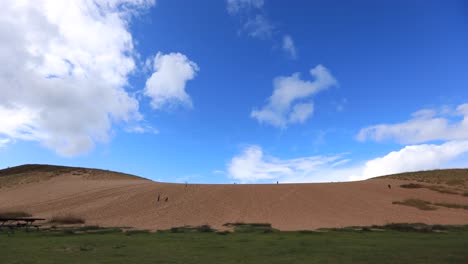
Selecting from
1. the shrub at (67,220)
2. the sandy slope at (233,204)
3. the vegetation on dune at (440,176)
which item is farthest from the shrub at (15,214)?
the vegetation on dune at (440,176)

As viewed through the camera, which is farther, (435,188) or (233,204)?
(435,188)

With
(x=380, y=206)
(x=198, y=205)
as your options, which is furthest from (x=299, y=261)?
(x=380, y=206)

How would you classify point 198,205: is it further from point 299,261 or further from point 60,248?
point 299,261

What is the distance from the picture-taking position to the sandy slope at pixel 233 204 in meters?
31.4

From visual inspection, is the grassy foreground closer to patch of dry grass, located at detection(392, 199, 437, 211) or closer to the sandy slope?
the sandy slope

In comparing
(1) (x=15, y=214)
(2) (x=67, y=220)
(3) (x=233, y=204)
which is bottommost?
(2) (x=67, y=220)

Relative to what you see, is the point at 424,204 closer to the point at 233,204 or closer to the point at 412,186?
the point at 412,186

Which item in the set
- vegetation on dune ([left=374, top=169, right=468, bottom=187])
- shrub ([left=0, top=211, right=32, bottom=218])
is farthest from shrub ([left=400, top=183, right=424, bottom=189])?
shrub ([left=0, top=211, right=32, bottom=218])

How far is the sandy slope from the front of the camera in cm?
3135

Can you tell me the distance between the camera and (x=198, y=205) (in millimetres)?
37594

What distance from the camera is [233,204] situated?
125ft

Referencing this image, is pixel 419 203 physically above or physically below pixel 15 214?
below

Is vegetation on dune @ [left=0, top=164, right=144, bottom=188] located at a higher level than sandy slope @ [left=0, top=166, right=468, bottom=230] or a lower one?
higher

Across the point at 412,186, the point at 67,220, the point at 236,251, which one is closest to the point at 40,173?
the point at 67,220
